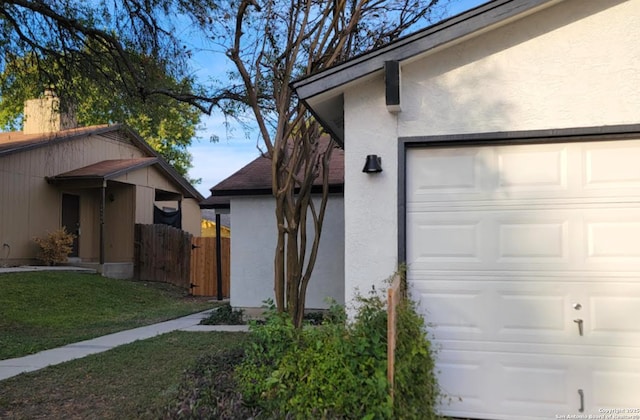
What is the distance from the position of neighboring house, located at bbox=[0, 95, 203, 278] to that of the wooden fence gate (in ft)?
1.51

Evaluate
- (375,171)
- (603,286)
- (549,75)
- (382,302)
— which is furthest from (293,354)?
(549,75)

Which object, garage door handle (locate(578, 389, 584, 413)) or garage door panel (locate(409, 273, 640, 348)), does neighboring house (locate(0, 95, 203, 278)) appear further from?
garage door handle (locate(578, 389, 584, 413))

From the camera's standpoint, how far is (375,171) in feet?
15.2

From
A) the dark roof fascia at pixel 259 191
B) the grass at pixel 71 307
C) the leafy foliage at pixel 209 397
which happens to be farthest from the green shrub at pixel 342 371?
the dark roof fascia at pixel 259 191

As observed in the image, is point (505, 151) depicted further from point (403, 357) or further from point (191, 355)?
point (191, 355)

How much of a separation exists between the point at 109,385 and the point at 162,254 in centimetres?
1236

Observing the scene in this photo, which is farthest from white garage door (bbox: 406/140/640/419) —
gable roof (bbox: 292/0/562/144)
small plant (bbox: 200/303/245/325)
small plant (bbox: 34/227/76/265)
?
small plant (bbox: 34/227/76/265)

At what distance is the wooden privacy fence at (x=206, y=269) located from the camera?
1562 cm

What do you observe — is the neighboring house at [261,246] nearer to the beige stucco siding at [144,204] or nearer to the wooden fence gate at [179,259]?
the wooden fence gate at [179,259]

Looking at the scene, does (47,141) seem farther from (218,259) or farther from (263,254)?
(263,254)

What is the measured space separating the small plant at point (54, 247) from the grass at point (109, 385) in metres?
9.97

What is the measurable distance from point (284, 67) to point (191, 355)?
4.55 m

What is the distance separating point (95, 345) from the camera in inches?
309

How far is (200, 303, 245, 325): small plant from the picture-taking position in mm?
9820
